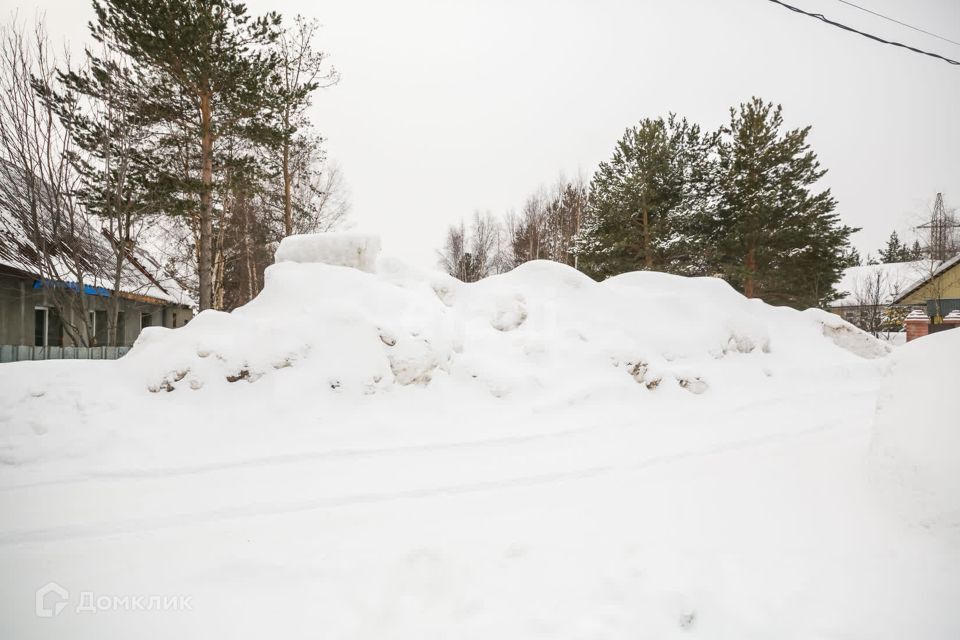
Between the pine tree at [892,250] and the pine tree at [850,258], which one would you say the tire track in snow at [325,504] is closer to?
the pine tree at [850,258]

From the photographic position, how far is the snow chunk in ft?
24.0

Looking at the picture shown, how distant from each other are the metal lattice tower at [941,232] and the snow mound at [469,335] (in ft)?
60.1

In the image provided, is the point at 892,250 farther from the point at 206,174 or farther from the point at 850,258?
Result: the point at 206,174

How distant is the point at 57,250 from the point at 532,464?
9182 mm

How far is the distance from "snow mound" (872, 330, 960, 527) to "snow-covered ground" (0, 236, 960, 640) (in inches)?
0.6

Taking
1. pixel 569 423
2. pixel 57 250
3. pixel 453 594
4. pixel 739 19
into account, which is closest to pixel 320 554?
pixel 453 594

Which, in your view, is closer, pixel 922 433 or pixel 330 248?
pixel 922 433

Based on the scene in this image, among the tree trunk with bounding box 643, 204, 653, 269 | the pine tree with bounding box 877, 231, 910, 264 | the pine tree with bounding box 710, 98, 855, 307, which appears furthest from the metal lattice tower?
the pine tree with bounding box 877, 231, 910, 264

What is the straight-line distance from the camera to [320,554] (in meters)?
2.45

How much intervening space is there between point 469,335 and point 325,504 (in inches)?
171

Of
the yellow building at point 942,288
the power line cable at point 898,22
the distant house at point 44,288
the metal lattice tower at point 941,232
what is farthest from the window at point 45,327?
the metal lattice tower at point 941,232

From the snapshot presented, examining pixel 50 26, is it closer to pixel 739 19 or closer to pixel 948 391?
pixel 739 19

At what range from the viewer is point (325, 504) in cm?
306

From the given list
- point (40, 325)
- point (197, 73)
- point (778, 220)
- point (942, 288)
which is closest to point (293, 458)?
point (197, 73)
